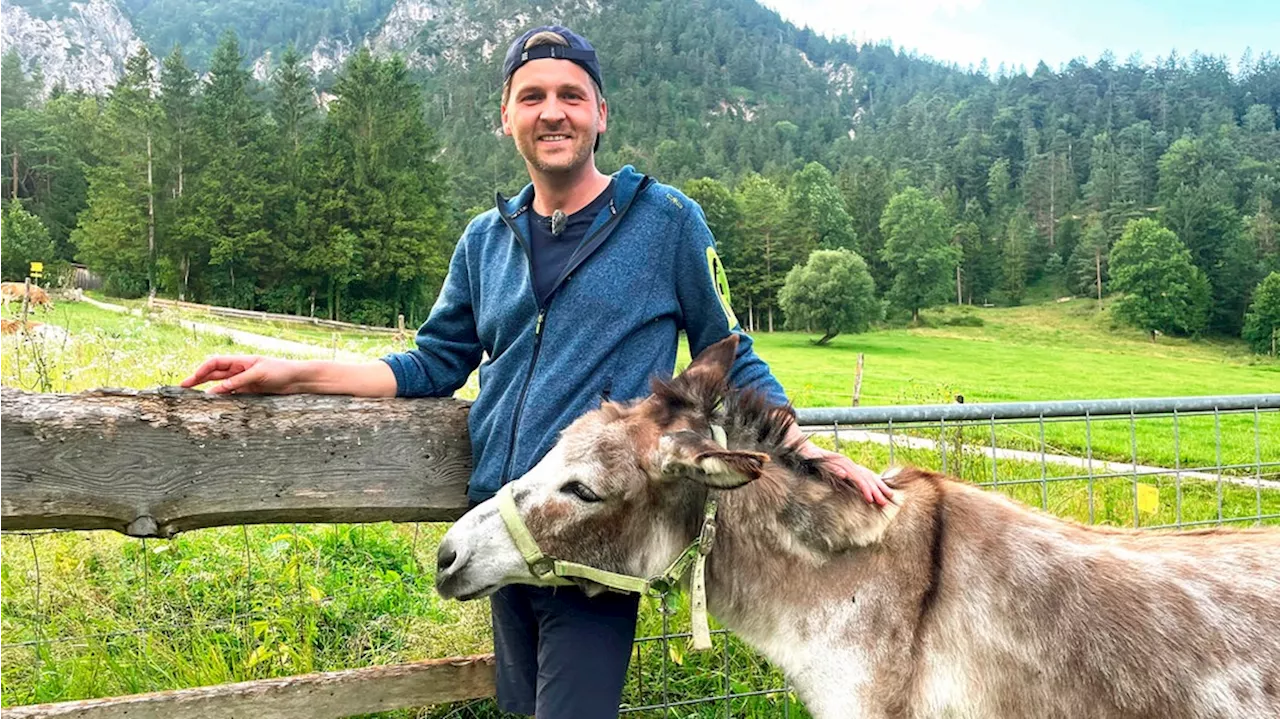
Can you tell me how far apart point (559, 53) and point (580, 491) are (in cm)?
140

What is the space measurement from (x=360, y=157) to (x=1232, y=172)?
107 metres

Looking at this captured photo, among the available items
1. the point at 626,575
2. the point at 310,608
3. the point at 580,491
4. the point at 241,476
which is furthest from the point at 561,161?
the point at 310,608

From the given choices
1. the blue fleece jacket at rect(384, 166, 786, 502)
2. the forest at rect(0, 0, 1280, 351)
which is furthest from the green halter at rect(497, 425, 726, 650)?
the forest at rect(0, 0, 1280, 351)

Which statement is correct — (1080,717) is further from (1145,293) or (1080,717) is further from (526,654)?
(1145,293)

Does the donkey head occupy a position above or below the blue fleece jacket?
below

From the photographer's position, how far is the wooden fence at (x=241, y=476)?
246 cm

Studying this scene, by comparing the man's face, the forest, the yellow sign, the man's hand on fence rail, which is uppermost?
the forest

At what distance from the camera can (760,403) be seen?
261cm

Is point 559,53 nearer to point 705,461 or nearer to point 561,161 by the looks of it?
point 561,161

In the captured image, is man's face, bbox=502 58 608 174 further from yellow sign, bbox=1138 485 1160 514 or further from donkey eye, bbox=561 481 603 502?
yellow sign, bbox=1138 485 1160 514

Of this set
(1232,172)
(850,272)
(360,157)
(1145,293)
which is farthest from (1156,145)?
(360,157)

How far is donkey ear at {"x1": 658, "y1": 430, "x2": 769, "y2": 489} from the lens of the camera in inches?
86.7

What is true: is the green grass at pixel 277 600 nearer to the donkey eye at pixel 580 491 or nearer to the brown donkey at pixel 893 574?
the brown donkey at pixel 893 574

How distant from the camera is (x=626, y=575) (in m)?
2.49
